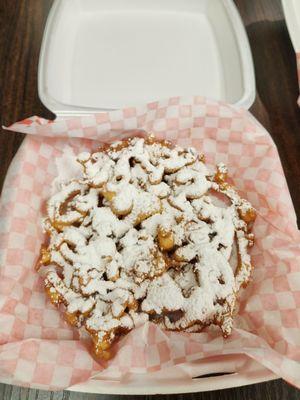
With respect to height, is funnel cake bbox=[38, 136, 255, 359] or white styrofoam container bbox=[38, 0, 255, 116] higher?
white styrofoam container bbox=[38, 0, 255, 116]

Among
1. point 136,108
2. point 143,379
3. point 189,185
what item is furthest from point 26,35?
point 143,379

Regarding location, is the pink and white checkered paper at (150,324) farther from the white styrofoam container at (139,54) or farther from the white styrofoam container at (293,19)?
the white styrofoam container at (293,19)

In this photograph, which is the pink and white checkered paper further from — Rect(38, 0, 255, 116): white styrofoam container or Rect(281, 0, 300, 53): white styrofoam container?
Rect(281, 0, 300, 53): white styrofoam container

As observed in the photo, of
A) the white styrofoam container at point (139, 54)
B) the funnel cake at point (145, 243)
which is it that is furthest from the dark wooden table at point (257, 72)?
the funnel cake at point (145, 243)

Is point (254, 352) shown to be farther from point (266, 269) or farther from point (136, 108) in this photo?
point (136, 108)

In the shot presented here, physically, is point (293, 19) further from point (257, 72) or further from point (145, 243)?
point (145, 243)

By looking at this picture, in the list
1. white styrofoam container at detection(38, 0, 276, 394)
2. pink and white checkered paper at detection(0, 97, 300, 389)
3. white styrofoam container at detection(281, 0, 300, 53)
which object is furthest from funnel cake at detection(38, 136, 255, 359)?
white styrofoam container at detection(281, 0, 300, 53)
